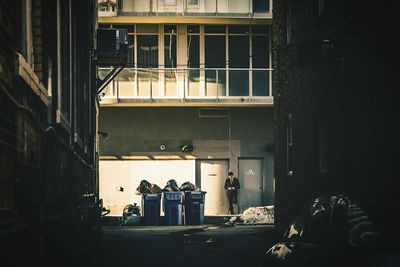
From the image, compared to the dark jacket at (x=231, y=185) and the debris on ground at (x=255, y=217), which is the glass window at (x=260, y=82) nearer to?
the dark jacket at (x=231, y=185)

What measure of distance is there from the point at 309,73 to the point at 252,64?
13956mm

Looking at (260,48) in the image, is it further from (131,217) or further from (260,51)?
(131,217)

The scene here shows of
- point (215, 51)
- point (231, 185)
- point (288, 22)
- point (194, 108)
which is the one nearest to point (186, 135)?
point (194, 108)

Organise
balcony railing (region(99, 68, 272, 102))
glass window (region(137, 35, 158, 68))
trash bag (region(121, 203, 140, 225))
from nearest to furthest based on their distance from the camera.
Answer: trash bag (region(121, 203, 140, 225)), balcony railing (region(99, 68, 272, 102)), glass window (region(137, 35, 158, 68))

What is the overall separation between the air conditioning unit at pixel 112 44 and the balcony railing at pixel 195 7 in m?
7.71

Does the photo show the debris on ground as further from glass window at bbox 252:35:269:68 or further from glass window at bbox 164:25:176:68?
glass window at bbox 164:25:176:68

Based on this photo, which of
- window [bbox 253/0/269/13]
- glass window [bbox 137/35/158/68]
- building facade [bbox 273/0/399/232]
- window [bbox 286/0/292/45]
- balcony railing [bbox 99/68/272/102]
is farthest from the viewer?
glass window [bbox 137/35/158/68]

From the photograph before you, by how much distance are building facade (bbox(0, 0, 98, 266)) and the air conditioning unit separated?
1078 cm

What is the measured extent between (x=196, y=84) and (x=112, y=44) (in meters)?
9.27

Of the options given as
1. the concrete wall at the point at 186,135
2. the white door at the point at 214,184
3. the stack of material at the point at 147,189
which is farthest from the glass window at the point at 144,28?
the stack of material at the point at 147,189

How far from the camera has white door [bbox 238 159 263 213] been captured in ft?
106

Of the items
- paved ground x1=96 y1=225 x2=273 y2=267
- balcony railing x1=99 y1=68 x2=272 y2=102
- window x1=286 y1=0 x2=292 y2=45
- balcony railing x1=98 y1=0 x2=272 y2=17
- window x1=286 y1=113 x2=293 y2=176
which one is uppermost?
balcony railing x1=98 y1=0 x2=272 y2=17

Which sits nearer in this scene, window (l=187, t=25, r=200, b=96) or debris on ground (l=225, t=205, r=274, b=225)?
debris on ground (l=225, t=205, r=274, b=225)

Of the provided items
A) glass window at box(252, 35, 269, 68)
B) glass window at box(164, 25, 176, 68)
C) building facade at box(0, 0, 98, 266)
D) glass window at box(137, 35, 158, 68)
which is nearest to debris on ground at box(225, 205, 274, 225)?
glass window at box(252, 35, 269, 68)
